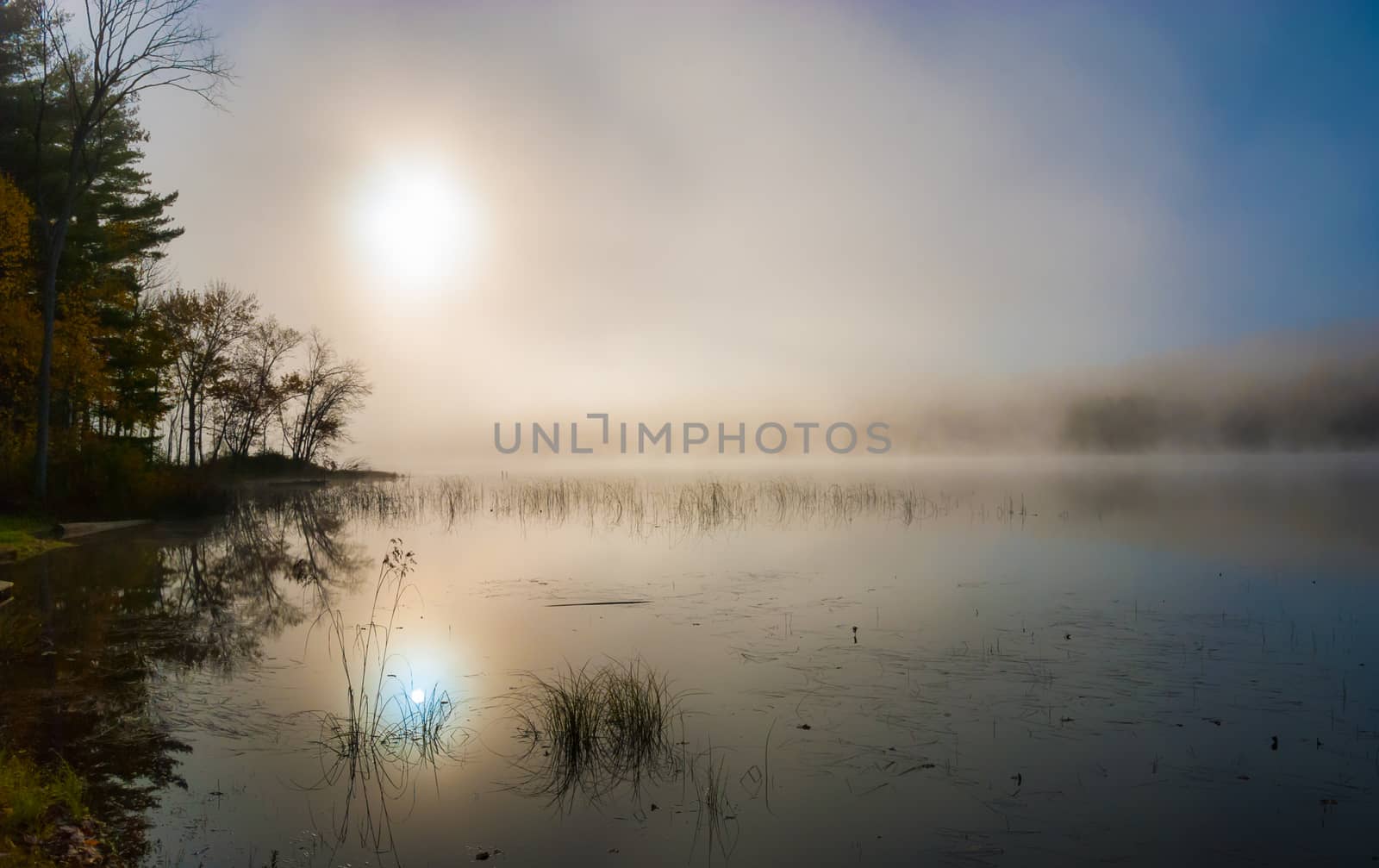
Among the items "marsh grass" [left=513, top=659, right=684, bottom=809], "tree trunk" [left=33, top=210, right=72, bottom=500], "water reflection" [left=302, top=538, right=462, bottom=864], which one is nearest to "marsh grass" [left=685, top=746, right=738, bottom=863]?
"marsh grass" [left=513, top=659, right=684, bottom=809]

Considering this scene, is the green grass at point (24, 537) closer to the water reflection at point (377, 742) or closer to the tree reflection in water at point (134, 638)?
the tree reflection in water at point (134, 638)

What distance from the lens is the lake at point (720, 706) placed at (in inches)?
204

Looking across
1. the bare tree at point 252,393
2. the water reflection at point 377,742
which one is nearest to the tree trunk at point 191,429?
the bare tree at point 252,393

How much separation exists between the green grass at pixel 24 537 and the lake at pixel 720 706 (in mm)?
625

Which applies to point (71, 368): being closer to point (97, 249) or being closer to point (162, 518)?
point (162, 518)

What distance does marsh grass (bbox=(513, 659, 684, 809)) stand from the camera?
5938mm

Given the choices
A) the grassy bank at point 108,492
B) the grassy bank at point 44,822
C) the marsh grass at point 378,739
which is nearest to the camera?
the grassy bank at point 44,822

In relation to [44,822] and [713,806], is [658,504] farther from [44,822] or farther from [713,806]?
[44,822]

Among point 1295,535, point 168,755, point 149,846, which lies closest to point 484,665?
point 168,755

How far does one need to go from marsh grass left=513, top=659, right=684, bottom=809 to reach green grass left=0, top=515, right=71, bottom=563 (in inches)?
572

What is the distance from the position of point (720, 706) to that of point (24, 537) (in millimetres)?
17632

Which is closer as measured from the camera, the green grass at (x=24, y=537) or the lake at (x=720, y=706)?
the lake at (x=720, y=706)

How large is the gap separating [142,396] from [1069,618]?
1444 inches

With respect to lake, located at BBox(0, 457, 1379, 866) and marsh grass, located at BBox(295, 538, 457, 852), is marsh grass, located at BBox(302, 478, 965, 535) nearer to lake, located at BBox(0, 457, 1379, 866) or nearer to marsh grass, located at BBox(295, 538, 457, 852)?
lake, located at BBox(0, 457, 1379, 866)
